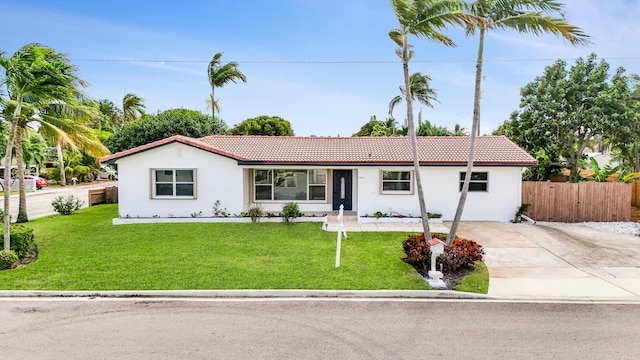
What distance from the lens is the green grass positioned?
29.1 ft

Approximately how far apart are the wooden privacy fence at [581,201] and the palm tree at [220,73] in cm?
2511

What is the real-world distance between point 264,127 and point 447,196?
3277 cm

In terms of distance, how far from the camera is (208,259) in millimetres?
11188

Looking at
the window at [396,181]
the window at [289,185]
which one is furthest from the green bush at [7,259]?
the window at [396,181]

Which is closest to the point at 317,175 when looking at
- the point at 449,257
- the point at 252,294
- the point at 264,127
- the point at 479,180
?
the point at 479,180

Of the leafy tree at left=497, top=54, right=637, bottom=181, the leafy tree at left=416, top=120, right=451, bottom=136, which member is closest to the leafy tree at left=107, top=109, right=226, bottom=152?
the leafy tree at left=416, top=120, right=451, bottom=136

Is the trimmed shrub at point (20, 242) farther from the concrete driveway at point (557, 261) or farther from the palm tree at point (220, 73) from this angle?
the palm tree at point (220, 73)

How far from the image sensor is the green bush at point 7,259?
33.9 feet

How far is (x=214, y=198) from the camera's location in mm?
17328

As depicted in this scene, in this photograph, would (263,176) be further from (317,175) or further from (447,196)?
(447,196)

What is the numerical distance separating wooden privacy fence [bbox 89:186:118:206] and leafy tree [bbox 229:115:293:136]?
71.4 ft

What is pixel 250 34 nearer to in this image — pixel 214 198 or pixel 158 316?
pixel 214 198

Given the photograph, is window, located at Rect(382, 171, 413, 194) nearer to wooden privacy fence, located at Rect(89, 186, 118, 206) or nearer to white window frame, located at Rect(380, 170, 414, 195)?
white window frame, located at Rect(380, 170, 414, 195)

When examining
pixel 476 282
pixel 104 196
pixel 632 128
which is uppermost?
pixel 632 128
